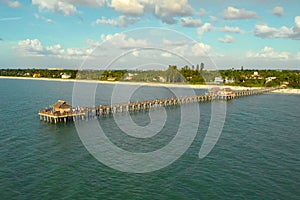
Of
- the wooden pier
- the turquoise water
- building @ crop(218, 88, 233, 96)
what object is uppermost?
building @ crop(218, 88, 233, 96)

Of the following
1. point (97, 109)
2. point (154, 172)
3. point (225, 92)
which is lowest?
point (154, 172)

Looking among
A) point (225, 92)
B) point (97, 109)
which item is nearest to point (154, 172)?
point (97, 109)

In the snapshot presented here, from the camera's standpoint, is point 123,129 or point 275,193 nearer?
point 275,193

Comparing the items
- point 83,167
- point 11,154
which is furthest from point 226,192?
point 11,154

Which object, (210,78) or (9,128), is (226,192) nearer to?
(9,128)

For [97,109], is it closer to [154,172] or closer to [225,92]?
[154,172]

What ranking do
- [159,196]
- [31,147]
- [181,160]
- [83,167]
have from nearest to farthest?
[159,196]
[83,167]
[181,160]
[31,147]

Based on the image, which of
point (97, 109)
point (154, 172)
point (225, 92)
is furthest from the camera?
point (225, 92)

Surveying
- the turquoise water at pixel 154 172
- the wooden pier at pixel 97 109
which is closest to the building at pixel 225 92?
the wooden pier at pixel 97 109

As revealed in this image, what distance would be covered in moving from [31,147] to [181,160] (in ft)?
45.2

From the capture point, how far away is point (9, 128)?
3353 centimetres

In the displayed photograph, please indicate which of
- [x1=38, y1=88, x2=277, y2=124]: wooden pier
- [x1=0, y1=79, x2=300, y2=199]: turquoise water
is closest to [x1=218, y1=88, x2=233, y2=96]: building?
[x1=38, y1=88, x2=277, y2=124]: wooden pier

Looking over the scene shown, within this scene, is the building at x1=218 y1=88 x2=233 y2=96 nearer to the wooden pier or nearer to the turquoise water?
→ the wooden pier

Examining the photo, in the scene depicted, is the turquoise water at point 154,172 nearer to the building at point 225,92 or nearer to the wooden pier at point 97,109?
the wooden pier at point 97,109
